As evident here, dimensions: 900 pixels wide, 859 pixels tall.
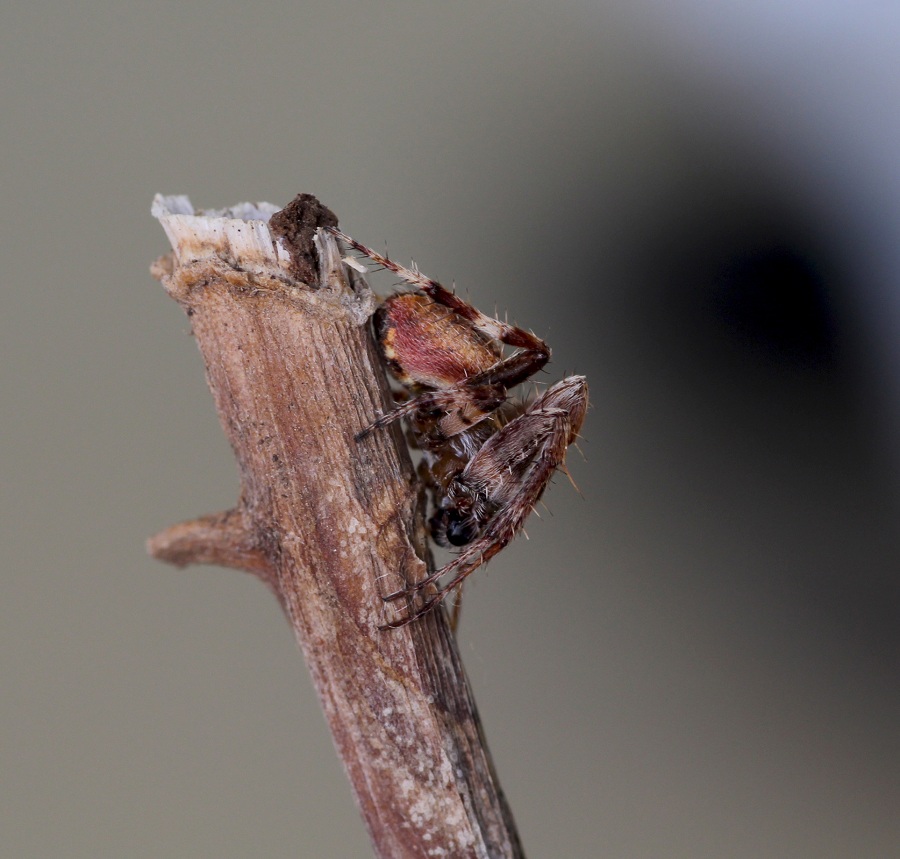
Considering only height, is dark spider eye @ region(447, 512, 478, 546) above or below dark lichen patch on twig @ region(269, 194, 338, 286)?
below

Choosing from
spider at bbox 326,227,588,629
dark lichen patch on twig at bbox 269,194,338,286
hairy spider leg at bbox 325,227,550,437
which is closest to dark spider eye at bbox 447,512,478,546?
spider at bbox 326,227,588,629

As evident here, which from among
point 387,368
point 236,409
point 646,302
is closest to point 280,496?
point 236,409

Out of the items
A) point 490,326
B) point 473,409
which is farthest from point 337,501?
point 490,326

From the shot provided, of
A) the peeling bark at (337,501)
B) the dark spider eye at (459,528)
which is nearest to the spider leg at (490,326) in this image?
the peeling bark at (337,501)

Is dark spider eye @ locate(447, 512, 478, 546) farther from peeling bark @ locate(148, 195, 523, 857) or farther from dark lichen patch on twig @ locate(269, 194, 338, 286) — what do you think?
dark lichen patch on twig @ locate(269, 194, 338, 286)

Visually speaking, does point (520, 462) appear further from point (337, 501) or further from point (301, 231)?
point (301, 231)

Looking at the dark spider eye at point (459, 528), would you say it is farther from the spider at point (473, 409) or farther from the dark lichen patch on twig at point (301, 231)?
the dark lichen patch on twig at point (301, 231)

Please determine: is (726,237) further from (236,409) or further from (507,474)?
(236,409)
